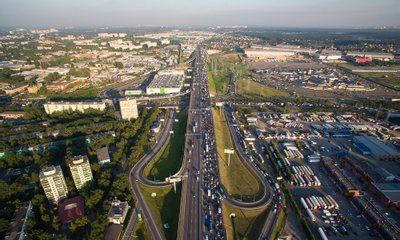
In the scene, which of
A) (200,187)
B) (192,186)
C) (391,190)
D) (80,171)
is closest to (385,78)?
(391,190)

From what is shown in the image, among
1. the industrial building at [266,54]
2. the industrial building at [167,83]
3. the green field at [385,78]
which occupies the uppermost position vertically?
the industrial building at [266,54]

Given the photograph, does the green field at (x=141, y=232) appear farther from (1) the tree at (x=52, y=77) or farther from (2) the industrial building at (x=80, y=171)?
(1) the tree at (x=52, y=77)

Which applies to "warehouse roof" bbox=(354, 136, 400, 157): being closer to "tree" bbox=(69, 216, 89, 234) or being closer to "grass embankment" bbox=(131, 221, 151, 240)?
"grass embankment" bbox=(131, 221, 151, 240)

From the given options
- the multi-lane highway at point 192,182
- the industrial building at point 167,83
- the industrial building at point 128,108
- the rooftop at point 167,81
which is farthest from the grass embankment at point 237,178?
the rooftop at point 167,81

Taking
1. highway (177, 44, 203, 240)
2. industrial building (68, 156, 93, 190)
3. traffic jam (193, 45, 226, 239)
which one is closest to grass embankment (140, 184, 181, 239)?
highway (177, 44, 203, 240)

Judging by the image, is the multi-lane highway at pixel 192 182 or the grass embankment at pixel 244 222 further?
the multi-lane highway at pixel 192 182

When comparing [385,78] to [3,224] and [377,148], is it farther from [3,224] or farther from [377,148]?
[3,224]
